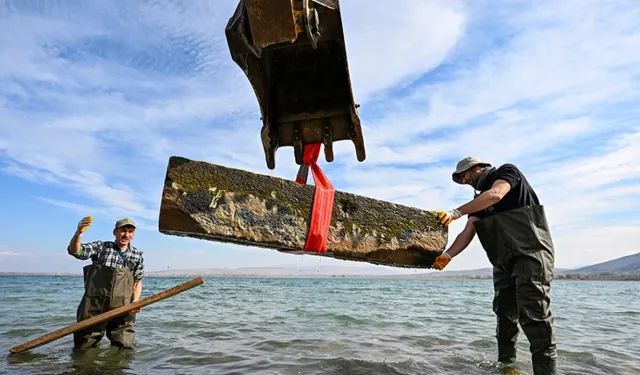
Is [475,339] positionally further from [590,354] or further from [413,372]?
[413,372]

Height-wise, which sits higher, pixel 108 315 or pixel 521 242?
pixel 521 242

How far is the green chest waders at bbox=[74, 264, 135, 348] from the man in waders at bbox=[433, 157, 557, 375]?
12.6 feet

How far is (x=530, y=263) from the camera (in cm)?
338

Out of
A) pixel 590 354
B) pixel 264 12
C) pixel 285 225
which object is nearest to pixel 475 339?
pixel 590 354

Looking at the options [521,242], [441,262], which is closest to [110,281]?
[441,262]

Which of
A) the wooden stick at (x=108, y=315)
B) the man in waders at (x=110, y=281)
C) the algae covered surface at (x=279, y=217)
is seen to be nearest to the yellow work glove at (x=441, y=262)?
the algae covered surface at (x=279, y=217)

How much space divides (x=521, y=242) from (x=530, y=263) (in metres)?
0.18

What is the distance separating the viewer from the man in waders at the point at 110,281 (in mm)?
4949

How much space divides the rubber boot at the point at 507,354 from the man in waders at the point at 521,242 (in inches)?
→ 39.1

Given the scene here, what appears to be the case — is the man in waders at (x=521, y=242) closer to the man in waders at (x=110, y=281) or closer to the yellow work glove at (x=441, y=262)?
the yellow work glove at (x=441, y=262)

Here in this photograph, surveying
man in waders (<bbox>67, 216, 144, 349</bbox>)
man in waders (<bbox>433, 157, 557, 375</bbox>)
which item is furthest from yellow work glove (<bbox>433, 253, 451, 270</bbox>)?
man in waders (<bbox>67, 216, 144, 349</bbox>)

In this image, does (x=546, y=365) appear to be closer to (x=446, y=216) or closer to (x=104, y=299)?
(x=446, y=216)

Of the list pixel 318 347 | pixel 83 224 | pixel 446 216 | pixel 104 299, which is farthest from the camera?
pixel 318 347

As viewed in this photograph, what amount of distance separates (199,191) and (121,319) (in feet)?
12.3
